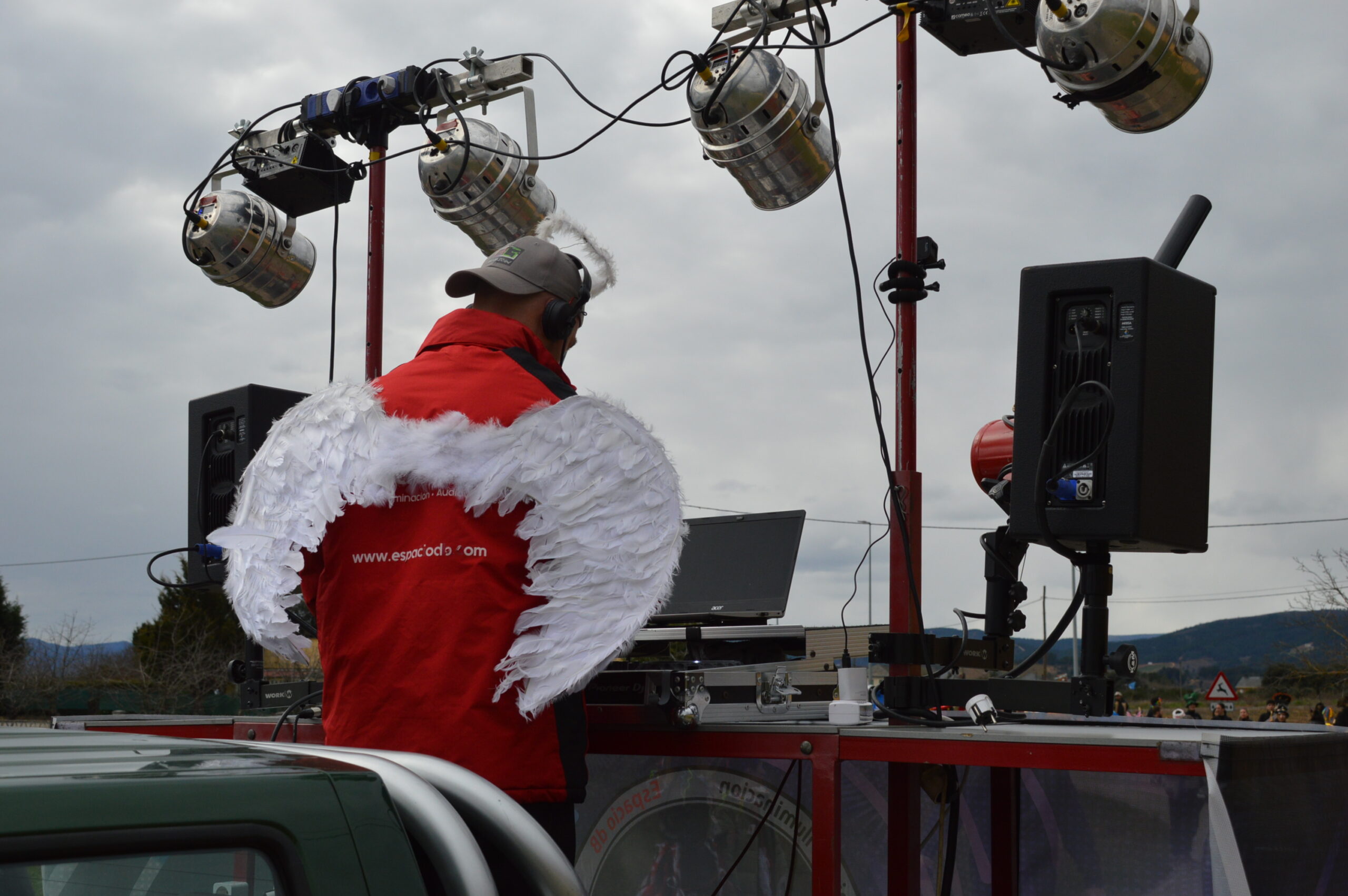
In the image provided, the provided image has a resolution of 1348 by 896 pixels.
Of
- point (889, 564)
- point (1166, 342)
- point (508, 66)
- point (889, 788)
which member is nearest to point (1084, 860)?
point (889, 788)

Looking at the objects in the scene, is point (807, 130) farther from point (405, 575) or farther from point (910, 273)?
point (405, 575)

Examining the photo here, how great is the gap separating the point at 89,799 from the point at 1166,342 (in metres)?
2.23

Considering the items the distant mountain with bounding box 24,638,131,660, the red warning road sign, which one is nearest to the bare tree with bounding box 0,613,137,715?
the distant mountain with bounding box 24,638,131,660

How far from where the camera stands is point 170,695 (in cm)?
2812

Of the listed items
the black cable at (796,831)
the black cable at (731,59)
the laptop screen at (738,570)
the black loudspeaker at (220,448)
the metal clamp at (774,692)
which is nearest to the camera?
the black cable at (796,831)

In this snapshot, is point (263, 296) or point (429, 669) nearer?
point (429, 669)

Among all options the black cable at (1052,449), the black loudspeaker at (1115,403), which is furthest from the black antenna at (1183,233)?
the black cable at (1052,449)

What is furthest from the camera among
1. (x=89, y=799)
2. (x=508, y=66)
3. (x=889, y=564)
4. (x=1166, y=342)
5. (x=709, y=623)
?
(x=508, y=66)

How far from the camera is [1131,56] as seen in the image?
335cm

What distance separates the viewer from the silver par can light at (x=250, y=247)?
5.98 m

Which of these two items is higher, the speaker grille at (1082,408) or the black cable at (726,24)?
the black cable at (726,24)

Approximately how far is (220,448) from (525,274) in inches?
98.9

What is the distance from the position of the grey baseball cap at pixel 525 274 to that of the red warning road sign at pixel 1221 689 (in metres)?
17.8

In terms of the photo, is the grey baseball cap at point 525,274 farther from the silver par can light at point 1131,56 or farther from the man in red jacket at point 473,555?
the silver par can light at point 1131,56
